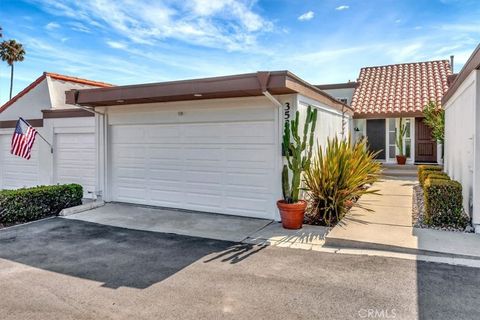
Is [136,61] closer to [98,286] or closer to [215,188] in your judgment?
[215,188]

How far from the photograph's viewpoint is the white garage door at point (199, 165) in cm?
784

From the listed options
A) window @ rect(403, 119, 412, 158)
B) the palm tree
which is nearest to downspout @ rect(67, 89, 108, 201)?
window @ rect(403, 119, 412, 158)

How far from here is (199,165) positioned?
28.2 ft

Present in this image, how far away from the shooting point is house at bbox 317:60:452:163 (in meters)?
14.5

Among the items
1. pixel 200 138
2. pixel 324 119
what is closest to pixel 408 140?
pixel 324 119

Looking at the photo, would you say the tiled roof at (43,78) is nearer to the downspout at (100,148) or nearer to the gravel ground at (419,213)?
the downspout at (100,148)

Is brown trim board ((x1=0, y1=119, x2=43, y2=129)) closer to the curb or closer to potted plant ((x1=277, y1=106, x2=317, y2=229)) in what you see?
the curb

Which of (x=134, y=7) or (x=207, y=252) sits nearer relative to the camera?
(x=207, y=252)

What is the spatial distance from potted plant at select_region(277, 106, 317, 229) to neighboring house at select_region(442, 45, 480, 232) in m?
2.90

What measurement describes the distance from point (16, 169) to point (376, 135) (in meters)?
14.6

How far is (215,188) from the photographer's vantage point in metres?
8.41

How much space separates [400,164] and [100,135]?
1156cm

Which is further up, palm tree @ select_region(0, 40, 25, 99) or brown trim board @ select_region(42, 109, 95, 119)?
palm tree @ select_region(0, 40, 25, 99)

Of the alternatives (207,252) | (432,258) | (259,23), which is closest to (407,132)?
(259,23)
